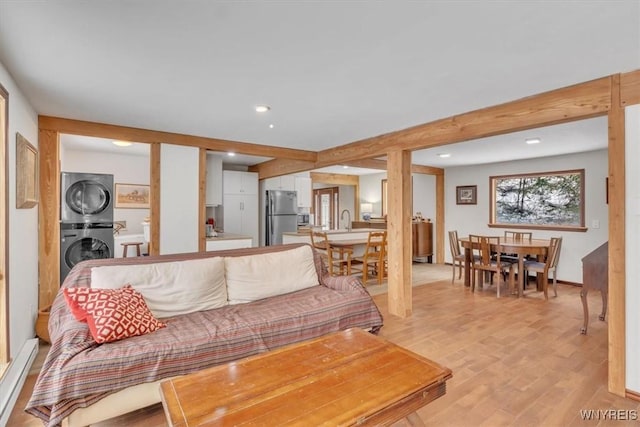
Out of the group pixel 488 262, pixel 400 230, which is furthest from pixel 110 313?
pixel 488 262

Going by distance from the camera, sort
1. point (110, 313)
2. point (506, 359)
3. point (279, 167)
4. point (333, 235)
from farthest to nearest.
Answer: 1. point (279, 167)
2. point (333, 235)
3. point (506, 359)
4. point (110, 313)

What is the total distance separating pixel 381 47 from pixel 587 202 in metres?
5.27

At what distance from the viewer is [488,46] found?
1851 millimetres

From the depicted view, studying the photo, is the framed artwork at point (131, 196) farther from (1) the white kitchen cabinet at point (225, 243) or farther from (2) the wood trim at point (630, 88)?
(2) the wood trim at point (630, 88)

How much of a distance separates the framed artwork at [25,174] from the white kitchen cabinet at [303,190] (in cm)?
494

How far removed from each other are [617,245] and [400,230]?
192 cm

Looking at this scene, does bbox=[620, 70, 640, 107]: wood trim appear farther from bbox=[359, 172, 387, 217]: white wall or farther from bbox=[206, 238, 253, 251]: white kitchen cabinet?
bbox=[359, 172, 387, 217]: white wall

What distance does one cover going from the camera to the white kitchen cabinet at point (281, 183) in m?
6.91

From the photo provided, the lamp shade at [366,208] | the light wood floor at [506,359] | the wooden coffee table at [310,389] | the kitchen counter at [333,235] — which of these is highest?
the lamp shade at [366,208]

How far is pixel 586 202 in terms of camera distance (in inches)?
205

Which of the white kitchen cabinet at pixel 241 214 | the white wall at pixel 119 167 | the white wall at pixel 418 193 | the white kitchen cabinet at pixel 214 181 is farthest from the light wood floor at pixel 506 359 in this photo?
the white wall at pixel 119 167

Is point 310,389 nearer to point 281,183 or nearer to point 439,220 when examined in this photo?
point 281,183

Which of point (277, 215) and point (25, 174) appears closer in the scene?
point (25, 174)

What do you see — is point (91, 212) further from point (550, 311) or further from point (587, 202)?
point (587, 202)
